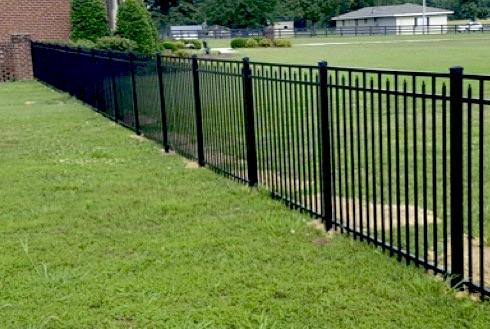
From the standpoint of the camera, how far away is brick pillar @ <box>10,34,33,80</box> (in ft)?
82.1

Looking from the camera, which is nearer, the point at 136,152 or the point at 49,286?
the point at 49,286

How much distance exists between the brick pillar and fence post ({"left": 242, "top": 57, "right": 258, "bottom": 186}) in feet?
63.0

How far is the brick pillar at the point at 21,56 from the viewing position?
82.1 feet

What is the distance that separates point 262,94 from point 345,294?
326cm

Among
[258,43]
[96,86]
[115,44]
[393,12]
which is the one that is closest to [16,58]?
[115,44]

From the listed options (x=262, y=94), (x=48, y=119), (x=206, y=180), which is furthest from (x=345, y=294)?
(x=48, y=119)

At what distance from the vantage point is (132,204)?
739cm

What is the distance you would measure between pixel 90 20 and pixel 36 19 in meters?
2.16

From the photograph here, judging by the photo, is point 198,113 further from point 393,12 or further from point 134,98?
point 393,12

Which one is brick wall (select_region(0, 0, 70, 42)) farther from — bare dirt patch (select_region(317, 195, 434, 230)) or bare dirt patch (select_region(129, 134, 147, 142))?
bare dirt patch (select_region(317, 195, 434, 230))

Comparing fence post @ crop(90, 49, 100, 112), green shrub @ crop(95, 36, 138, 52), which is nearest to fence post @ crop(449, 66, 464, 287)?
fence post @ crop(90, 49, 100, 112)

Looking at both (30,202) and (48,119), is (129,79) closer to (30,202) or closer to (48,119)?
(48,119)

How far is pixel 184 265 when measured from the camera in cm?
542

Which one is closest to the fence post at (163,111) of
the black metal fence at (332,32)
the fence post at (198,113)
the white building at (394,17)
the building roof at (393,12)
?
the fence post at (198,113)
